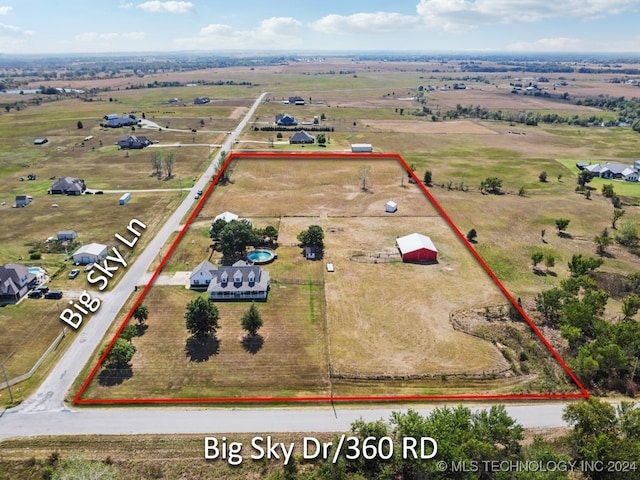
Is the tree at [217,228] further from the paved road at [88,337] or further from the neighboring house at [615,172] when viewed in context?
the neighboring house at [615,172]

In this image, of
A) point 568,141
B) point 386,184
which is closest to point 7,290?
point 386,184

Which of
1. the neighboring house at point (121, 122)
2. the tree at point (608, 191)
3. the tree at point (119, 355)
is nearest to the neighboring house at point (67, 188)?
the tree at point (119, 355)

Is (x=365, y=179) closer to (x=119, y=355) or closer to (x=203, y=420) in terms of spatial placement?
(x=119, y=355)

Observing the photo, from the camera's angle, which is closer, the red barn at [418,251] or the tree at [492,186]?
the red barn at [418,251]

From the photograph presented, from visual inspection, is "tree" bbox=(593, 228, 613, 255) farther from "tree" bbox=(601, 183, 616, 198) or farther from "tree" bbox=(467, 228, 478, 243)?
"tree" bbox=(601, 183, 616, 198)

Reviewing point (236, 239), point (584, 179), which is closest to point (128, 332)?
point (236, 239)

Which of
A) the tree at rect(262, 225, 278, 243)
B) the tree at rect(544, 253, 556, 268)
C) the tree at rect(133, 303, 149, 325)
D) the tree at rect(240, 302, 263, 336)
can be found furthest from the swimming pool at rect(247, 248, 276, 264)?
the tree at rect(544, 253, 556, 268)

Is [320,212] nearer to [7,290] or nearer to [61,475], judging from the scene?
[7,290]
